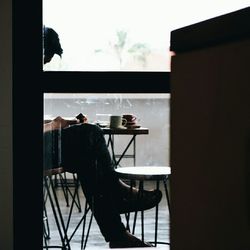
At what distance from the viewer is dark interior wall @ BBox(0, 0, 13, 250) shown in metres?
2.23

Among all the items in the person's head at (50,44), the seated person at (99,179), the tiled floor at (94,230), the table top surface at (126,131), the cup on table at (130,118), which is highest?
the person's head at (50,44)

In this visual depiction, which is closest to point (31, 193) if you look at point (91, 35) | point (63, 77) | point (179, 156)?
point (63, 77)

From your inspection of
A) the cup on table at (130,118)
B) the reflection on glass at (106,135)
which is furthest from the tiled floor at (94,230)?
the cup on table at (130,118)

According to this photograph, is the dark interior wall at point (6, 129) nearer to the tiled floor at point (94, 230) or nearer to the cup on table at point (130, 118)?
the tiled floor at point (94, 230)

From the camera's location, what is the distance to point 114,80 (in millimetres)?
2279

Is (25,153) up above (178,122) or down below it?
below

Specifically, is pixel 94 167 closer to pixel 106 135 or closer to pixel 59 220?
pixel 106 135

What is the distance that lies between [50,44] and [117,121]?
47 cm

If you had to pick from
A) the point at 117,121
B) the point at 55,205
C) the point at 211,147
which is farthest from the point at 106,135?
the point at 211,147

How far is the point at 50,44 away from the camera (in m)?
2.29

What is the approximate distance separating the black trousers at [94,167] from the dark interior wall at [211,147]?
1.81 meters

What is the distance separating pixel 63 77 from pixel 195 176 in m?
1.74

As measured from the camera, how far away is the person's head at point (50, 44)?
2.28 m

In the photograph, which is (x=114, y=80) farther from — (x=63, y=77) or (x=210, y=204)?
(x=210, y=204)
